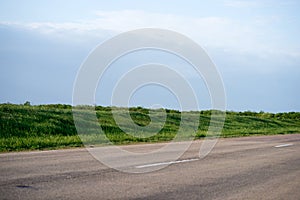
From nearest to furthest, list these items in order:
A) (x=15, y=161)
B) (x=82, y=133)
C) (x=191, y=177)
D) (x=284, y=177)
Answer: (x=191, y=177) < (x=284, y=177) < (x=15, y=161) < (x=82, y=133)

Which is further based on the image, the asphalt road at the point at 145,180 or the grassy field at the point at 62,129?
the grassy field at the point at 62,129

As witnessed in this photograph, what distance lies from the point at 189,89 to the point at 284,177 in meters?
4.10

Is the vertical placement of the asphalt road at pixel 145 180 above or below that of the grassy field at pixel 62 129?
below

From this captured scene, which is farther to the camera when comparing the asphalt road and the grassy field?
the grassy field

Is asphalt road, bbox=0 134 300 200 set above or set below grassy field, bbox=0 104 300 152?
below

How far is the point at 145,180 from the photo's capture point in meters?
8.12

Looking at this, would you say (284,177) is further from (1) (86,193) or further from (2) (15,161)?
(2) (15,161)

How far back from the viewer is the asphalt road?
686 centimetres

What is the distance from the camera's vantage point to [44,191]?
680 centimetres

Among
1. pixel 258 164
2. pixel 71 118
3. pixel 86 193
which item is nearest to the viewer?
pixel 86 193

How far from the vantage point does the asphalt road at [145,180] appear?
6863mm

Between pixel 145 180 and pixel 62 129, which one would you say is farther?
pixel 62 129

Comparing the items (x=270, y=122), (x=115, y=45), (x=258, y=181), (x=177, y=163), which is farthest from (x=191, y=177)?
(x=270, y=122)

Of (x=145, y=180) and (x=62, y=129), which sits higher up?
(x=62, y=129)
